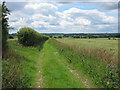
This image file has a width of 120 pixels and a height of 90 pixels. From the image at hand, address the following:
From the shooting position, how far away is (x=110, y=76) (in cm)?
718

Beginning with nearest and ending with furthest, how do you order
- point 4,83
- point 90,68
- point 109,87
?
point 4,83
point 109,87
point 90,68

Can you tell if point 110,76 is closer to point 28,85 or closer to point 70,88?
point 70,88

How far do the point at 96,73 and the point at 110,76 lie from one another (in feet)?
4.23

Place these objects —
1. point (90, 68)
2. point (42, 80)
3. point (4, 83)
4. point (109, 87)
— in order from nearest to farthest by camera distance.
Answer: point (4, 83) → point (109, 87) → point (42, 80) → point (90, 68)

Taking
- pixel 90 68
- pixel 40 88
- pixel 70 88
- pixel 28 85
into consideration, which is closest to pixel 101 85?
pixel 70 88

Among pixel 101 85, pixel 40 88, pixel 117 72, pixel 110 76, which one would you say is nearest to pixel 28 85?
pixel 40 88

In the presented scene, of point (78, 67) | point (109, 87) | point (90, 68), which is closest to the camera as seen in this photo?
point (109, 87)

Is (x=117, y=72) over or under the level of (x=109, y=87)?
over

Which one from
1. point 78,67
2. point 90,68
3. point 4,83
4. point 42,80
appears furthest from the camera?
point 78,67

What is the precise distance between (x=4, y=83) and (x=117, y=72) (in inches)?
218

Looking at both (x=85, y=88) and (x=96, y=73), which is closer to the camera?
(x=85, y=88)

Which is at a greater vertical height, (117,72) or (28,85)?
(117,72)

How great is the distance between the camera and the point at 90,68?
9.45 meters

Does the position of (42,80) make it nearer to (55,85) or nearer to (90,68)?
(55,85)
